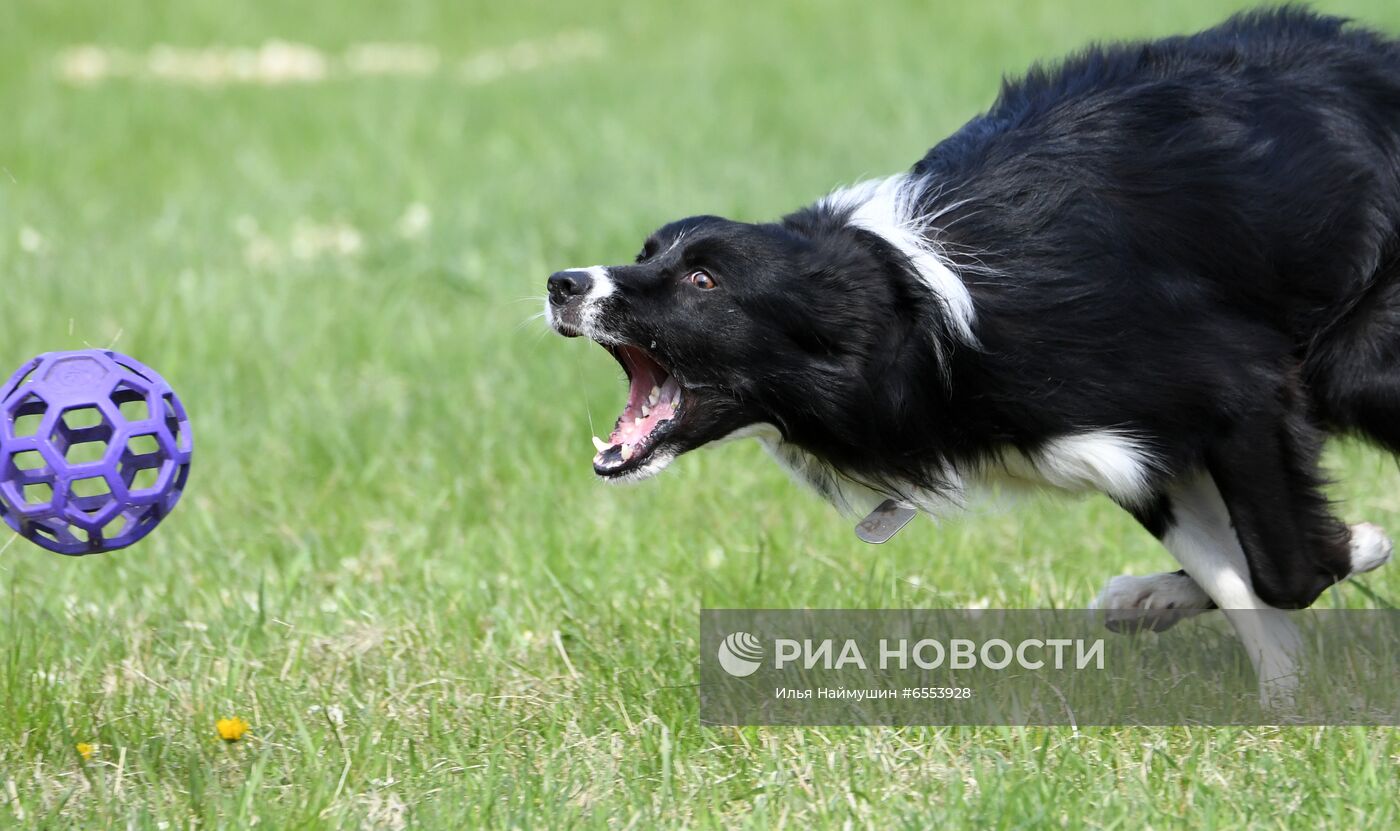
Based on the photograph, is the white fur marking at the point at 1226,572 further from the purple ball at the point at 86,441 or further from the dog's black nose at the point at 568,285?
the purple ball at the point at 86,441

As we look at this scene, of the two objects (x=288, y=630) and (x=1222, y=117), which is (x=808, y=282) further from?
(x=288, y=630)

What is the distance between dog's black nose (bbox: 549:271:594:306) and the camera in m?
3.30

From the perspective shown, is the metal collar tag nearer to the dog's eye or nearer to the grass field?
the grass field

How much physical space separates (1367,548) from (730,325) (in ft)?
5.46

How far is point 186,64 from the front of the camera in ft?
40.9

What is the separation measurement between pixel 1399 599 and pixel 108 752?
10.2ft

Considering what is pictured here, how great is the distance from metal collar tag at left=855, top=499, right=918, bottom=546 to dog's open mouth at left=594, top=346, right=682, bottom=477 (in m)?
0.60

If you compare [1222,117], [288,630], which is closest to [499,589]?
[288,630]

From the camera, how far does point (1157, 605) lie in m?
4.02

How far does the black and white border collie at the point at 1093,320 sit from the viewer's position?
11.1ft

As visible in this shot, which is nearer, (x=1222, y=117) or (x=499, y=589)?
(x=1222, y=117)

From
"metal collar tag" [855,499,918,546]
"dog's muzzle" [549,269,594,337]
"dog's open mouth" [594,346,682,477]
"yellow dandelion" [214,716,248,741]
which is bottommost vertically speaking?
"metal collar tag" [855,499,918,546]

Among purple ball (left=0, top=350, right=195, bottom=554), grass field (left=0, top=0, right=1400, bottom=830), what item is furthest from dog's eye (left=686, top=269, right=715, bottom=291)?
purple ball (left=0, top=350, right=195, bottom=554)

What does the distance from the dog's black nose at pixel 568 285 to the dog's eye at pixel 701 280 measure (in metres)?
0.20
